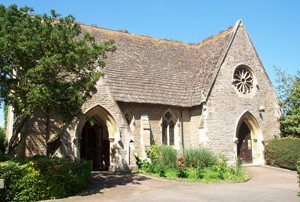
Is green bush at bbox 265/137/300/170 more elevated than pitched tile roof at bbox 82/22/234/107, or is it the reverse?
pitched tile roof at bbox 82/22/234/107

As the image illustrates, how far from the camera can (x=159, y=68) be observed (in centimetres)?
2541

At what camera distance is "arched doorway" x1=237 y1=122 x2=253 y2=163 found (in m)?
25.2

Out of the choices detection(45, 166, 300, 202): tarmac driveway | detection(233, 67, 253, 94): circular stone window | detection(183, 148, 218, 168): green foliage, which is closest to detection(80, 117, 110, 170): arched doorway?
detection(45, 166, 300, 202): tarmac driveway

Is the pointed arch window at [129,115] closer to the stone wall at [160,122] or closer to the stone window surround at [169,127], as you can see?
the stone wall at [160,122]

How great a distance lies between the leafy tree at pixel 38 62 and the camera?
12.1 metres

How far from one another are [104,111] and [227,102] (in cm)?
990

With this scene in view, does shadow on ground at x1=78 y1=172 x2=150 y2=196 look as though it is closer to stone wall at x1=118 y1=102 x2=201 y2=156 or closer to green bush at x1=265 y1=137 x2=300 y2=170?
stone wall at x1=118 y1=102 x2=201 y2=156

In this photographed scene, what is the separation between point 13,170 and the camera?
1165cm

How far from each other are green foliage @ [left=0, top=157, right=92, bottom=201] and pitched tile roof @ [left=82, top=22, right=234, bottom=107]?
8.11 meters

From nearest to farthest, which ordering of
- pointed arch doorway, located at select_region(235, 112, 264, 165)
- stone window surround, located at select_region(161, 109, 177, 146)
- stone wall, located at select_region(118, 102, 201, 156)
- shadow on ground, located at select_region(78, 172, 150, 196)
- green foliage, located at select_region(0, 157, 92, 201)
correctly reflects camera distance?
green foliage, located at select_region(0, 157, 92, 201), shadow on ground, located at select_region(78, 172, 150, 196), stone wall, located at select_region(118, 102, 201, 156), stone window surround, located at select_region(161, 109, 177, 146), pointed arch doorway, located at select_region(235, 112, 264, 165)

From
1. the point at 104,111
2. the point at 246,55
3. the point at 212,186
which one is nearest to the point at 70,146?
the point at 104,111

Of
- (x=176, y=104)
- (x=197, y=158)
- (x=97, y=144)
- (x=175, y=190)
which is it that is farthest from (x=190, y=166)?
(x=97, y=144)

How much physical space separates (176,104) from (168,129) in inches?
75.3

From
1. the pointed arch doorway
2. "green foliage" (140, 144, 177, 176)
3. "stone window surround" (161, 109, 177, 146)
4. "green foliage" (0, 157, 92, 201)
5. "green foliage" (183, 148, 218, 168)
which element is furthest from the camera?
the pointed arch doorway
